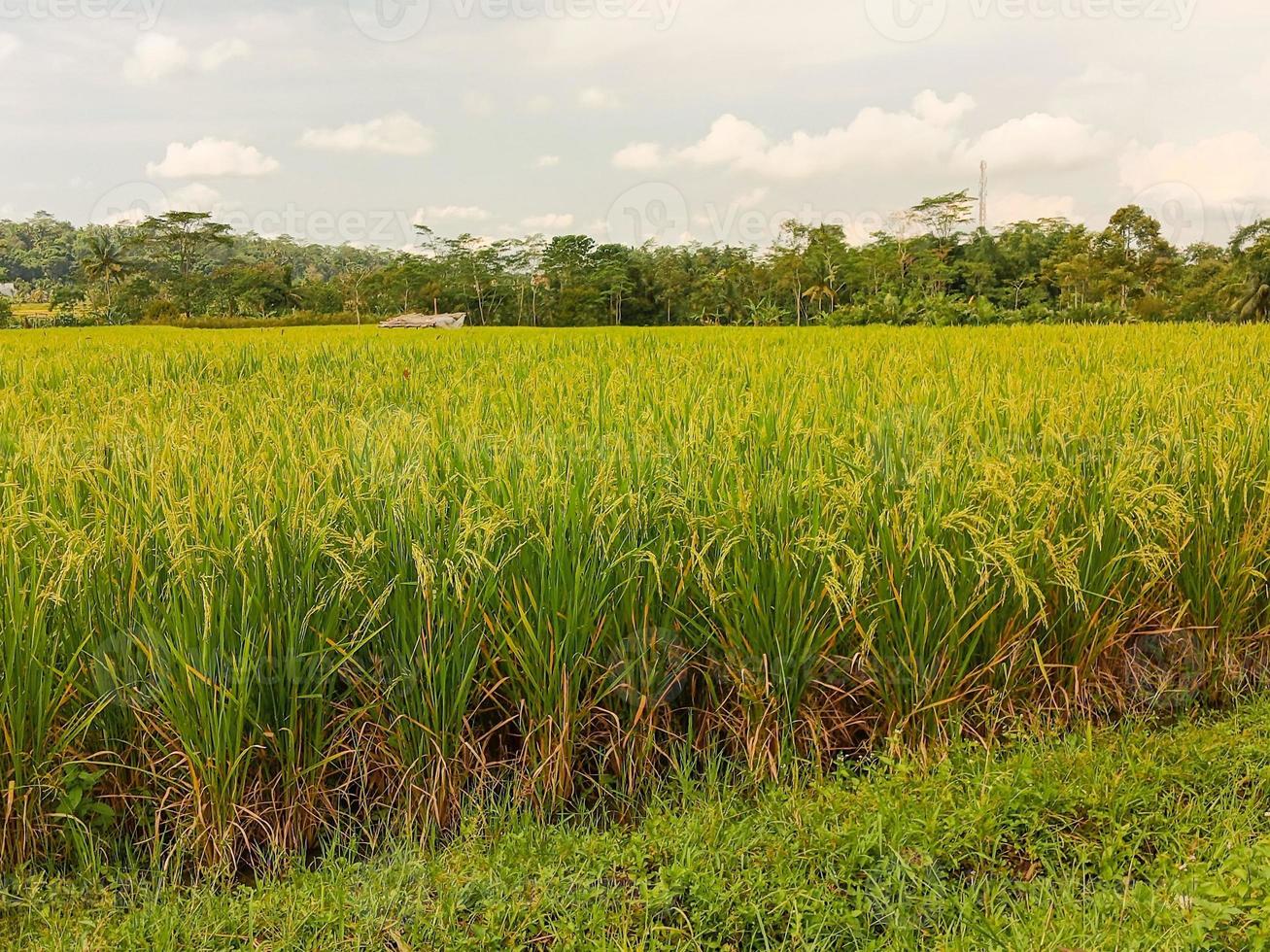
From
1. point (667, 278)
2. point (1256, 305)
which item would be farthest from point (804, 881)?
point (667, 278)

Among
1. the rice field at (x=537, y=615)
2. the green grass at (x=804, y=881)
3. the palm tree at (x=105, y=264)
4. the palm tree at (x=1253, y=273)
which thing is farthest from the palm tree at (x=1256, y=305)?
the palm tree at (x=105, y=264)

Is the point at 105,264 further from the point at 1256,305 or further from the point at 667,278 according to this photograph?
the point at 1256,305

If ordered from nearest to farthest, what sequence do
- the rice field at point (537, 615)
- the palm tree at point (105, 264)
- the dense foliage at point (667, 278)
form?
the rice field at point (537, 615) → the dense foliage at point (667, 278) → the palm tree at point (105, 264)

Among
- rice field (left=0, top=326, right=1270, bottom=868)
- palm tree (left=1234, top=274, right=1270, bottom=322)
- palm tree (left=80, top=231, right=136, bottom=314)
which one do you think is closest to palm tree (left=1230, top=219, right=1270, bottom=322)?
palm tree (left=1234, top=274, right=1270, bottom=322)

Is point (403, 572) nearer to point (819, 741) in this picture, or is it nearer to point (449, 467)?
point (449, 467)

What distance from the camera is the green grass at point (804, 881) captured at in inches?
73.2

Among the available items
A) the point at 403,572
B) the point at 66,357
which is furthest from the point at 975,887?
the point at 66,357

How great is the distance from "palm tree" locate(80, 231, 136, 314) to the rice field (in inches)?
2827

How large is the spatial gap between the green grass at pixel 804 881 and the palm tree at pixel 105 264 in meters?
72.5

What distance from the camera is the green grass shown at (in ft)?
6.10

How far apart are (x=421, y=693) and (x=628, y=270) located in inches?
2054

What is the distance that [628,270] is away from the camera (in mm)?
52750

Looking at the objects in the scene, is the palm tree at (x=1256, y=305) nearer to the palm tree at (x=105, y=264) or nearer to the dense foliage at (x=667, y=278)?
the dense foliage at (x=667, y=278)

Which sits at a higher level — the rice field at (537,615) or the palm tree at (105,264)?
the palm tree at (105,264)
